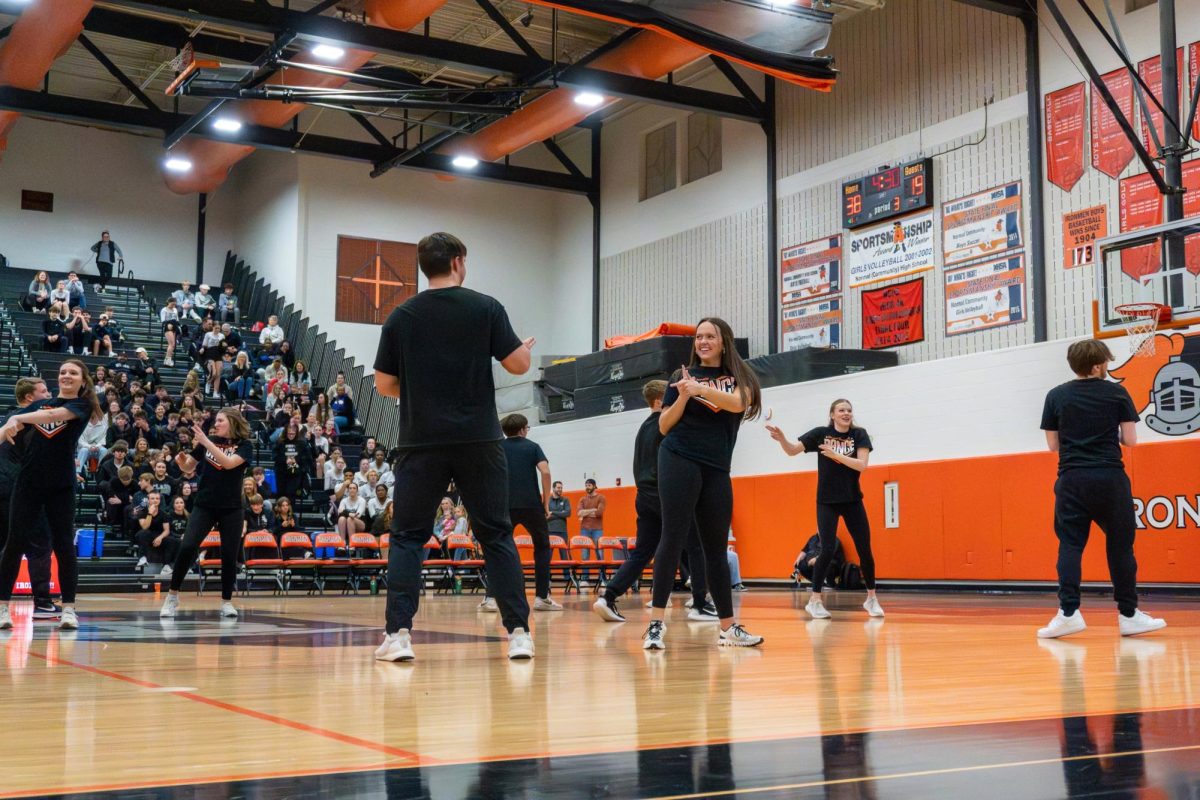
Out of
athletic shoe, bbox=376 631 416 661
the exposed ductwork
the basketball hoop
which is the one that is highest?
the exposed ductwork

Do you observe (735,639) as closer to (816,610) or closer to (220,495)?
(816,610)

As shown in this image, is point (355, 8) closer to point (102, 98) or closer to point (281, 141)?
point (281, 141)

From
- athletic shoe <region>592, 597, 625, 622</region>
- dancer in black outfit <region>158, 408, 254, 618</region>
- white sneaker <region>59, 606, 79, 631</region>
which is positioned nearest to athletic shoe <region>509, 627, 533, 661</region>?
athletic shoe <region>592, 597, 625, 622</region>

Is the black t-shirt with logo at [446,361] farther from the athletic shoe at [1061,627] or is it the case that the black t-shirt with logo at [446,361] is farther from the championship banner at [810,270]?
the championship banner at [810,270]

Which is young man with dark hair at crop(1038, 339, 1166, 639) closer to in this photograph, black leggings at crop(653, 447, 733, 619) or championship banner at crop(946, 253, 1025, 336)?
black leggings at crop(653, 447, 733, 619)

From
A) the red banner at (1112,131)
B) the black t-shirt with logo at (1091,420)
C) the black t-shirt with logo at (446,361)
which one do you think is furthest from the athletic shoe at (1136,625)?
the red banner at (1112,131)

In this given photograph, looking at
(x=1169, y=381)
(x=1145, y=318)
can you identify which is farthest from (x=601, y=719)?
(x=1169, y=381)

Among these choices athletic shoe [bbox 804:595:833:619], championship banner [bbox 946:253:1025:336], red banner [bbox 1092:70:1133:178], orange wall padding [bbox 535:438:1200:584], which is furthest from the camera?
championship banner [bbox 946:253:1025:336]

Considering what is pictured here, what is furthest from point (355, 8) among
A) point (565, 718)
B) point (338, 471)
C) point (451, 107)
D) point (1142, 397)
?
point (565, 718)

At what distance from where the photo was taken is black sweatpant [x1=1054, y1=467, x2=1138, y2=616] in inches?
274

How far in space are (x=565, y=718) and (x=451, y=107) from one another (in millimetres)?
16125

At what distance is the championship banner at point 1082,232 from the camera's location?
53.6 feet

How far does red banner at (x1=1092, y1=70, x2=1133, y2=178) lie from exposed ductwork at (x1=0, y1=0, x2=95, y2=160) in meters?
13.9

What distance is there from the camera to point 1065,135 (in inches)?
669
